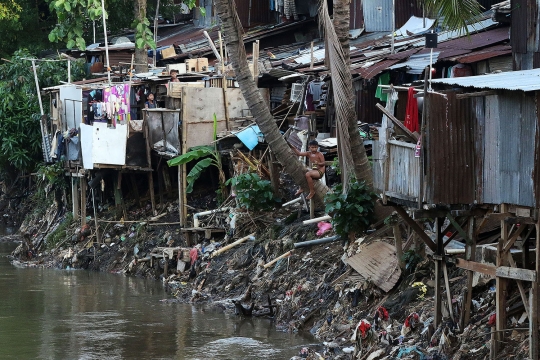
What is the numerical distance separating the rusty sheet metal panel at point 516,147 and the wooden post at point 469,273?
114 cm

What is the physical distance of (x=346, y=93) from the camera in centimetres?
1570

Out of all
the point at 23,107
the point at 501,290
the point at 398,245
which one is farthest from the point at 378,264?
the point at 23,107

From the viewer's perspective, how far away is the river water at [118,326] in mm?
14594

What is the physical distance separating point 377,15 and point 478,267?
14.0m

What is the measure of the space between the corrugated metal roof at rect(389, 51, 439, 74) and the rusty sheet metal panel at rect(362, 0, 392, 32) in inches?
217

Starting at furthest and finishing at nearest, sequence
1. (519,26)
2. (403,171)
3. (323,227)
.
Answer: (323,227), (519,26), (403,171)

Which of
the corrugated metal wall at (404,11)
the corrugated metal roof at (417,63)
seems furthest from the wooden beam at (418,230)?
the corrugated metal wall at (404,11)

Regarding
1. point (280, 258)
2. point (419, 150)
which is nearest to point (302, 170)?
point (280, 258)

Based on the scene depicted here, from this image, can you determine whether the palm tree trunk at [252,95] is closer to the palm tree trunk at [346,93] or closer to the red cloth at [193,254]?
the palm tree trunk at [346,93]

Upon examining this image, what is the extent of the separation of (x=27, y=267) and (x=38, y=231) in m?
3.64

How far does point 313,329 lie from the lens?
15148mm

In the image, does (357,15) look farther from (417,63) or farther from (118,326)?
(118,326)

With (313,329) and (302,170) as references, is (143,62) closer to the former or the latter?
(302,170)

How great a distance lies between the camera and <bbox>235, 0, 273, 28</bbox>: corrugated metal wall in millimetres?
28906
